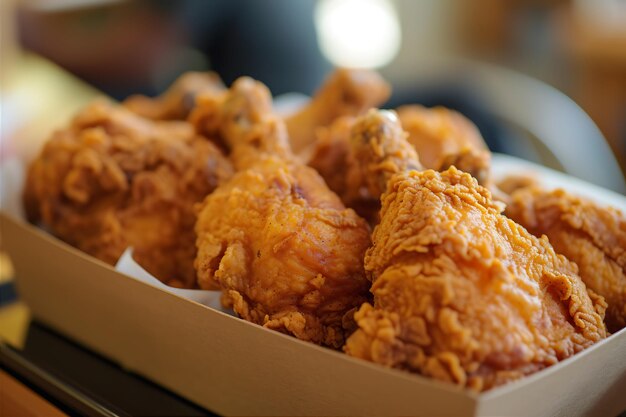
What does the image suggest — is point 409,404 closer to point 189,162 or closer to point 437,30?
point 189,162

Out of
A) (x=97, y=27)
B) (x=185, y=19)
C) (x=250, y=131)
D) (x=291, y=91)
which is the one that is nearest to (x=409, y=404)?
(x=250, y=131)

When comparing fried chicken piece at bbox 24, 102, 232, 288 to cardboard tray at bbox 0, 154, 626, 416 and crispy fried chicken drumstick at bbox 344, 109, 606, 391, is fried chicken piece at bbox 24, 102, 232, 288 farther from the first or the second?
crispy fried chicken drumstick at bbox 344, 109, 606, 391

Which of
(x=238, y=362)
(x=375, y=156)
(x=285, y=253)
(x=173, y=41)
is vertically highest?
(x=173, y=41)

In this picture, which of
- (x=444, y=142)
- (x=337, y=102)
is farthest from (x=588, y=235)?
(x=337, y=102)

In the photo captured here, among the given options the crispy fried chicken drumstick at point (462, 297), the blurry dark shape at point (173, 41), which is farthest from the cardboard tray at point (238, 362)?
the blurry dark shape at point (173, 41)

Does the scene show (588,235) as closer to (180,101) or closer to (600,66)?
(180,101)

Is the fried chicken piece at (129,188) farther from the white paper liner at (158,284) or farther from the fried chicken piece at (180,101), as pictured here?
the fried chicken piece at (180,101)
